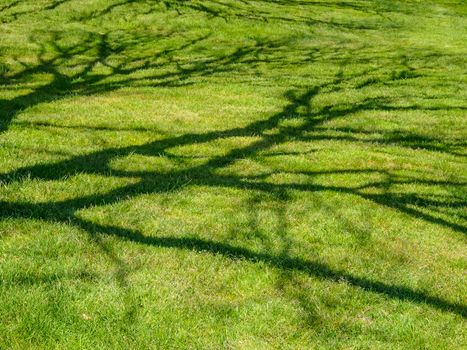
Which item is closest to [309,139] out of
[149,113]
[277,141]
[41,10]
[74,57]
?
[277,141]

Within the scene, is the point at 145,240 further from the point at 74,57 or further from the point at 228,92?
the point at 74,57

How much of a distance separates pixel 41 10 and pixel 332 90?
14805mm

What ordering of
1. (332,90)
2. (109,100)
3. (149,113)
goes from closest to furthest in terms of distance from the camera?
(149,113) → (109,100) → (332,90)

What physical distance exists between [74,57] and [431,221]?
13.7 metres

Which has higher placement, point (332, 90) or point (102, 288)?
point (102, 288)

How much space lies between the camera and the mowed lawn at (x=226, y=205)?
17.9 feet

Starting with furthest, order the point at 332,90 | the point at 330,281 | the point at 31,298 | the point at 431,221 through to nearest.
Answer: the point at 332,90, the point at 431,221, the point at 330,281, the point at 31,298

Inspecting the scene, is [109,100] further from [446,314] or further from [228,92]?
[446,314]

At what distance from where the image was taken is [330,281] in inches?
248

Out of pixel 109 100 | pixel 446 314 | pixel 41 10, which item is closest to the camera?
pixel 446 314

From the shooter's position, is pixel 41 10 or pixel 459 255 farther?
pixel 41 10

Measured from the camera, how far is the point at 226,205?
805 centimetres

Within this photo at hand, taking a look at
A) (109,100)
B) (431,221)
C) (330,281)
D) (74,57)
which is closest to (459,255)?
(431,221)

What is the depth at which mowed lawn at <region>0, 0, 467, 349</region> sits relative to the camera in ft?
17.9
